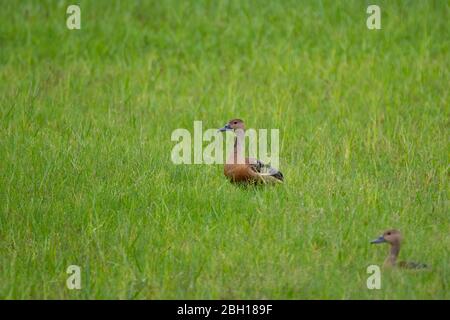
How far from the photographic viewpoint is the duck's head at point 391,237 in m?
6.76

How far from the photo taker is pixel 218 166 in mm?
9102

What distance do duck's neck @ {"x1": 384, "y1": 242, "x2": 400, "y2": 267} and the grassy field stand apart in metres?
0.19

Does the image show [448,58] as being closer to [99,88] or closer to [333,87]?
[333,87]

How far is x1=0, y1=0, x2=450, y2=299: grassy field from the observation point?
22.1 ft

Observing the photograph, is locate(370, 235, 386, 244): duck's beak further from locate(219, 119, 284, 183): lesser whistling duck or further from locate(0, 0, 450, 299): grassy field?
locate(219, 119, 284, 183): lesser whistling duck

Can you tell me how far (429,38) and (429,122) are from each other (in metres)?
2.73

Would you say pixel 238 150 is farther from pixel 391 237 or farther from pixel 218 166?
pixel 391 237

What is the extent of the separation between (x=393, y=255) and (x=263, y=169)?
214cm

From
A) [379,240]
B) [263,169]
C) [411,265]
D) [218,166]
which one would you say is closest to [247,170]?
[263,169]

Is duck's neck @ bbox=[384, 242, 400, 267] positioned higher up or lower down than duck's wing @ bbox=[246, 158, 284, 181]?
Result: lower down

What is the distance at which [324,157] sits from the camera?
9109 millimetres

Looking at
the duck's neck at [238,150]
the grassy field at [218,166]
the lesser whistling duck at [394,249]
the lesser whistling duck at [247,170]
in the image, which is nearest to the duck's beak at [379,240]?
the lesser whistling duck at [394,249]

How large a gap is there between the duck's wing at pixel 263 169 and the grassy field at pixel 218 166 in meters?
0.15

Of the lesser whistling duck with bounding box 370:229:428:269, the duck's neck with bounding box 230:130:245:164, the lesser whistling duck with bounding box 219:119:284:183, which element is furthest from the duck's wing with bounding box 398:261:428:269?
the duck's neck with bounding box 230:130:245:164
